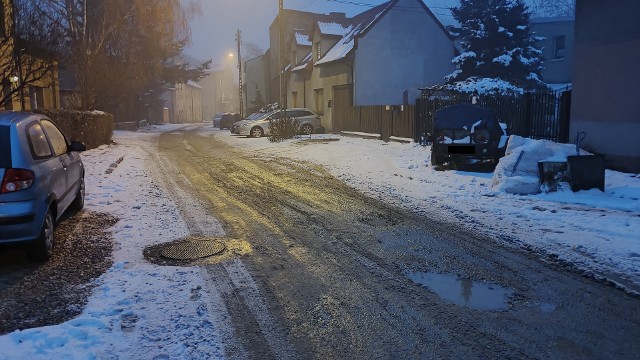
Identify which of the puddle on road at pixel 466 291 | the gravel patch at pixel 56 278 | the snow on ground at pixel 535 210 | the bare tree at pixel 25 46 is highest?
the bare tree at pixel 25 46

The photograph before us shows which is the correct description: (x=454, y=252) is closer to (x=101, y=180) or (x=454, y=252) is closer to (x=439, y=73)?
(x=101, y=180)

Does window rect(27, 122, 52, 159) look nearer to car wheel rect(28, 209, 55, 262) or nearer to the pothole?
car wheel rect(28, 209, 55, 262)

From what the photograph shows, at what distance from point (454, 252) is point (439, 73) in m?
24.4

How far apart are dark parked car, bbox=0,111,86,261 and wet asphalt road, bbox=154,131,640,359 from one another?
1.80 metres

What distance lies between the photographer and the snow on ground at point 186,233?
3479 millimetres

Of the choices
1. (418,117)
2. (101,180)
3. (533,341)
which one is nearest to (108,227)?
(101,180)

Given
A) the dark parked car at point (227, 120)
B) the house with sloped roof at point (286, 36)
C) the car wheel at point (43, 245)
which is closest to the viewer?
the car wheel at point (43, 245)

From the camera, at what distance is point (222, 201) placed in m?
8.81

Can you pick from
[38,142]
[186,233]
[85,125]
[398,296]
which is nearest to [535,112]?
[186,233]

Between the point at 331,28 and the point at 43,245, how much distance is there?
30004 mm

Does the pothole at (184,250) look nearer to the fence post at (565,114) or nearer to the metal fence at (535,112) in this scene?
the metal fence at (535,112)

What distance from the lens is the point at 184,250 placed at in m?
5.70

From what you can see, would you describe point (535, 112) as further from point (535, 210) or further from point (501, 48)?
point (501, 48)

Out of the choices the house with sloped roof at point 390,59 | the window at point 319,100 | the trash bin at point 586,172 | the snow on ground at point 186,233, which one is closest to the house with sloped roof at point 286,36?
the window at point 319,100
